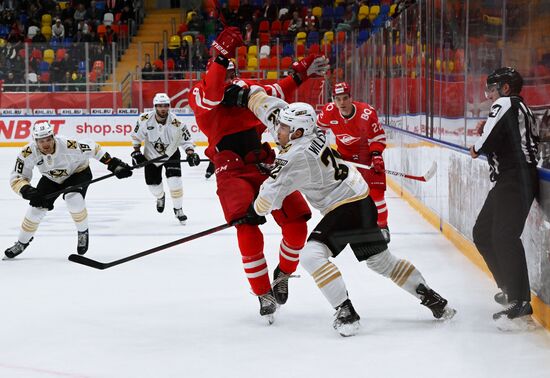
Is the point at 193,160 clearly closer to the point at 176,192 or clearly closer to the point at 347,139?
the point at 176,192

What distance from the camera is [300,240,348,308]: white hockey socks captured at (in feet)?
11.5

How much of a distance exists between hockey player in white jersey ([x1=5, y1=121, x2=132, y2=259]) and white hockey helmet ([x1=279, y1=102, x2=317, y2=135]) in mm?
2282

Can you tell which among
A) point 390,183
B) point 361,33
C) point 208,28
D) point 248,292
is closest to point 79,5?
point 208,28

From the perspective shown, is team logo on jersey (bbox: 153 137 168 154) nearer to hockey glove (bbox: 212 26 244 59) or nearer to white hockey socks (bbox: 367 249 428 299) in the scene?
hockey glove (bbox: 212 26 244 59)

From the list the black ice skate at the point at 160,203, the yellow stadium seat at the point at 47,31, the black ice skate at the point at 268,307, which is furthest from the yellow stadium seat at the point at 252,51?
the black ice skate at the point at 268,307

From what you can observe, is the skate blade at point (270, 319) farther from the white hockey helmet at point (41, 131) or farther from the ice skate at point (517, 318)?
the white hockey helmet at point (41, 131)

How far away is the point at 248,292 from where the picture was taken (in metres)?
4.49

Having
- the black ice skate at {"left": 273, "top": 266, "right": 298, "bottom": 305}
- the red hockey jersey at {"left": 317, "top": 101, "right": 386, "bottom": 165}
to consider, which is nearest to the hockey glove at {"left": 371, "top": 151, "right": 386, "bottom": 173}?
the red hockey jersey at {"left": 317, "top": 101, "right": 386, "bottom": 165}

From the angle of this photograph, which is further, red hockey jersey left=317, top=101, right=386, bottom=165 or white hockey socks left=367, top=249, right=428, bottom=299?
red hockey jersey left=317, top=101, right=386, bottom=165

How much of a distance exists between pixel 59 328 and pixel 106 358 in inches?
22.9

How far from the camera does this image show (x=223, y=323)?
151 inches

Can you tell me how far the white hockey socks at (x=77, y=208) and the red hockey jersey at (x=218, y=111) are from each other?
179 cm

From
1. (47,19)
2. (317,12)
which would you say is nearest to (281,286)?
(317,12)

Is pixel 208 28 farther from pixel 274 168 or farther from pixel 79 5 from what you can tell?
pixel 274 168
